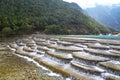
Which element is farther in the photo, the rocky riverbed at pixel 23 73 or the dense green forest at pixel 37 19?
the dense green forest at pixel 37 19

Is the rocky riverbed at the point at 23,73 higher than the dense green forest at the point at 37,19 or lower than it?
lower

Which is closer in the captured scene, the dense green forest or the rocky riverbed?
the rocky riverbed

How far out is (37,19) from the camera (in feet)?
408

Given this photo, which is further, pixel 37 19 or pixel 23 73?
pixel 37 19

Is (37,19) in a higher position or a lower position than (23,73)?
higher

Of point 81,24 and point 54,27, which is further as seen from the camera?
point 81,24

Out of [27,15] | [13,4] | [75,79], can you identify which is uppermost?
[13,4]

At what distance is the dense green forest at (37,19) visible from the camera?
98875mm

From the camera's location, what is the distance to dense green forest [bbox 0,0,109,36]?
9888cm

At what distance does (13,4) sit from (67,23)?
4257cm

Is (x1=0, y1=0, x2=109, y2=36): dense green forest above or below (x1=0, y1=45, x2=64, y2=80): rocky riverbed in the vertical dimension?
above

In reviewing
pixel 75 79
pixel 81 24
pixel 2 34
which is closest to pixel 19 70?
pixel 75 79

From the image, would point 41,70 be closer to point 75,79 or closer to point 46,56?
point 75,79

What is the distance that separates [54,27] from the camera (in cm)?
12119
